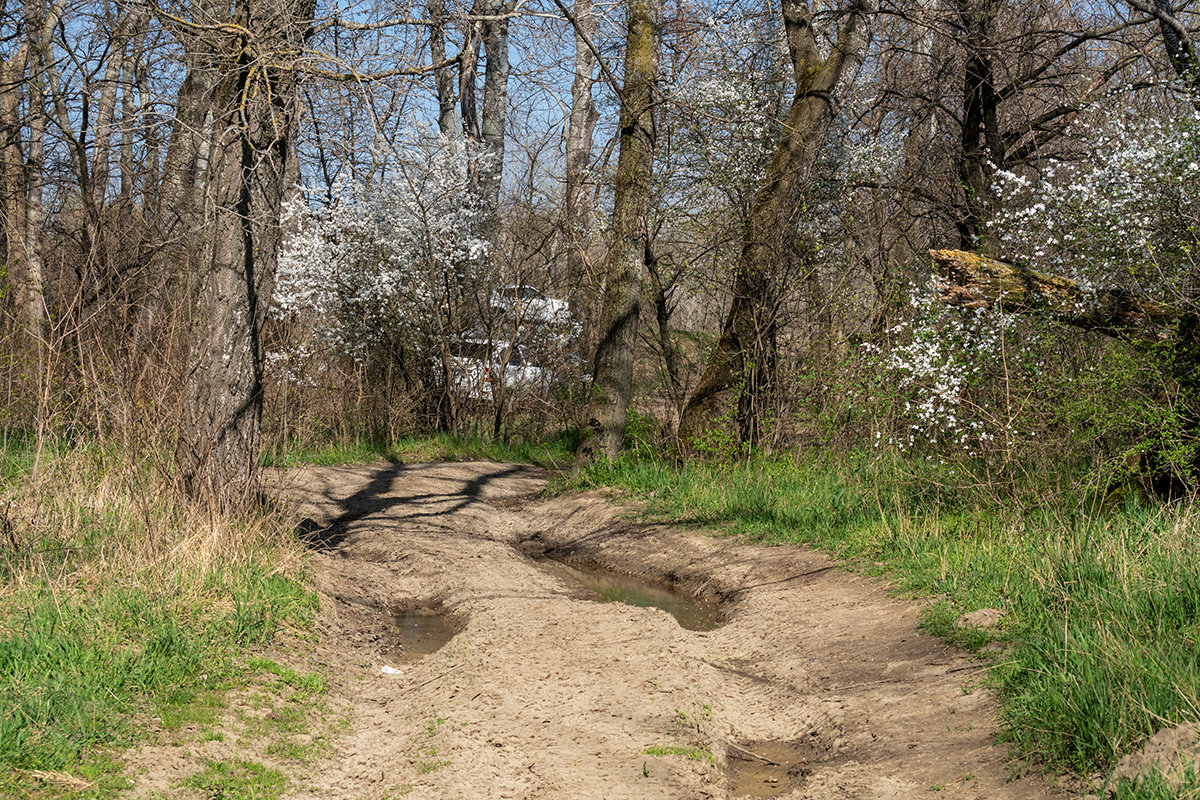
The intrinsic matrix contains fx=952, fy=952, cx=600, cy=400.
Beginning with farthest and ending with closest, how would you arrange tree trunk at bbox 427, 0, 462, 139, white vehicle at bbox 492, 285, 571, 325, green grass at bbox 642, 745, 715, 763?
tree trunk at bbox 427, 0, 462, 139 → white vehicle at bbox 492, 285, 571, 325 → green grass at bbox 642, 745, 715, 763

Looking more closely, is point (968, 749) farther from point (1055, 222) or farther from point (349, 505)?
point (349, 505)

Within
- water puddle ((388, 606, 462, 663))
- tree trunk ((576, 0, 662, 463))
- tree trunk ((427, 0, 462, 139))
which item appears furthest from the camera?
tree trunk ((427, 0, 462, 139))

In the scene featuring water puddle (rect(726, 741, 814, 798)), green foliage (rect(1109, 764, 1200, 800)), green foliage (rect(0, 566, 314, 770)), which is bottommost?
water puddle (rect(726, 741, 814, 798))

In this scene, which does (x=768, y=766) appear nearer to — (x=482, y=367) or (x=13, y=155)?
(x=482, y=367)

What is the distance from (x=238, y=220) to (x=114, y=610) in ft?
11.0

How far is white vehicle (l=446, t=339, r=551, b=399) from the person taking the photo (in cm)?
1427

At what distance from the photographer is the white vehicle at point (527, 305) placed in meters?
14.2

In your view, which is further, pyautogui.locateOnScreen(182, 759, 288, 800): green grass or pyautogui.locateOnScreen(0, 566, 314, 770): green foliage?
pyautogui.locateOnScreen(182, 759, 288, 800): green grass

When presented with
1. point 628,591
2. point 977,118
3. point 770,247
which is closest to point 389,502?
point 628,591

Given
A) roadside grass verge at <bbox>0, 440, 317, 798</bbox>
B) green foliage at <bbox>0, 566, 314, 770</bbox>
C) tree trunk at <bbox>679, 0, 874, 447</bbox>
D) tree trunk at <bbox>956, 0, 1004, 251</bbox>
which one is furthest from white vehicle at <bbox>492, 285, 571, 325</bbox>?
green foliage at <bbox>0, 566, 314, 770</bbox>

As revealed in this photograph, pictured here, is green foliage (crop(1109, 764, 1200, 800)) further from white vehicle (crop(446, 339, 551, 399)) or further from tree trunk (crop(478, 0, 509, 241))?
tree trunk (crop(478, 0, 509, 241))

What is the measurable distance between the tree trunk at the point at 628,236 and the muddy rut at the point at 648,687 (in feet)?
9.47

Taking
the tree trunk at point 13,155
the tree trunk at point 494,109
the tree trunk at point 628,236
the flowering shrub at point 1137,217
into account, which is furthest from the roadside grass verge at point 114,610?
the tree trunk at point 494,109

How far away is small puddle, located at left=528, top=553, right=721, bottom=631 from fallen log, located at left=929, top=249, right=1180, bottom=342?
123 inches
